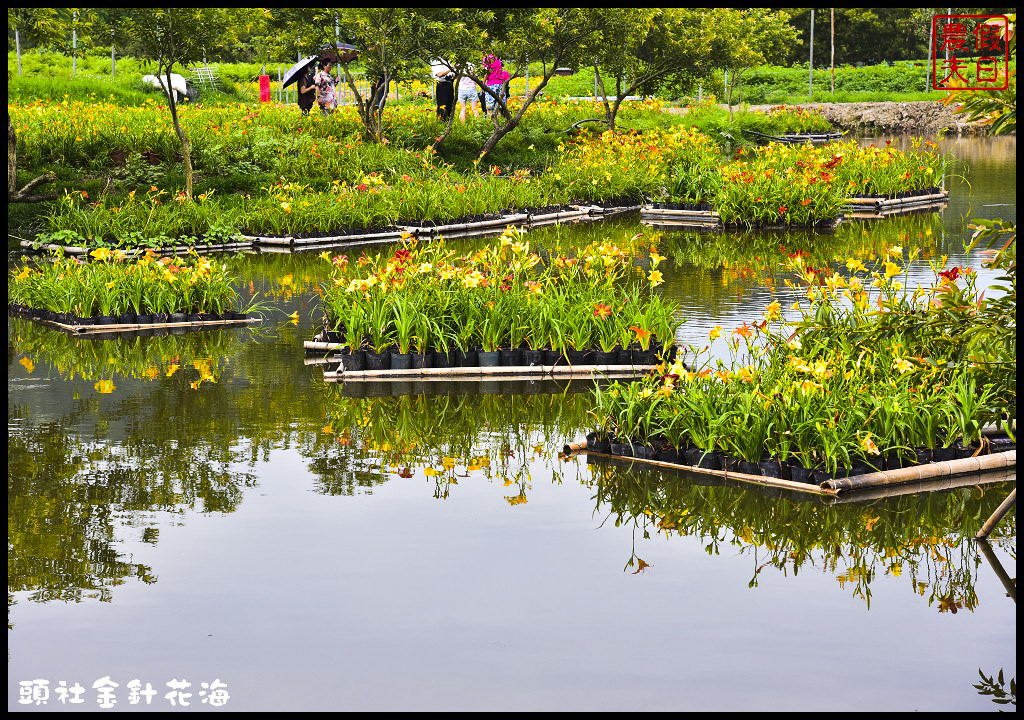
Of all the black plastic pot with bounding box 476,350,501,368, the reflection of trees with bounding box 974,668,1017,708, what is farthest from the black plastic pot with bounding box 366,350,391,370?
the reflection of trees with bounding box 974,668,1017,708

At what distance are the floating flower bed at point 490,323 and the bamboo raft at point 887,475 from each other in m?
3.01

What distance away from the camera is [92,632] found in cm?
625

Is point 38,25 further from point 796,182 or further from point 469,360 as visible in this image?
point 796,182

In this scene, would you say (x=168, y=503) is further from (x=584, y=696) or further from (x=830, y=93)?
(x=830, y=93)

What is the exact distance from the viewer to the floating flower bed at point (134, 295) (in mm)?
14484

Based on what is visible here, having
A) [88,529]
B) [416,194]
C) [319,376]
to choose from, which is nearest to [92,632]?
[88,529]

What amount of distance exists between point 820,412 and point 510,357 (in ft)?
13.4

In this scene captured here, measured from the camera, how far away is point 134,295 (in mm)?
14547

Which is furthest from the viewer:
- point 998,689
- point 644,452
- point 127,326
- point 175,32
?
point 175,32

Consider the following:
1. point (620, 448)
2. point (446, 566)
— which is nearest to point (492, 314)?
point (620, 448)

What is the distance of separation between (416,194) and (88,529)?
17.4 m

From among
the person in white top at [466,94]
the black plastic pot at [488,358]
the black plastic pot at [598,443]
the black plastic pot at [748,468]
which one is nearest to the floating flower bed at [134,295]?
the black plastic pot at [488,358]

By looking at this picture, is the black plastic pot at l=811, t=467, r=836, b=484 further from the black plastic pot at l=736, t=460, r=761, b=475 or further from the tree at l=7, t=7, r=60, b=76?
the tree at l=7, t=7, r=60, b=76

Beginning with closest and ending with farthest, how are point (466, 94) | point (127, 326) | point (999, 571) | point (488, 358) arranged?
point (999, 571)
point (488, 358)
point (127, 326)
point (466, 94)
